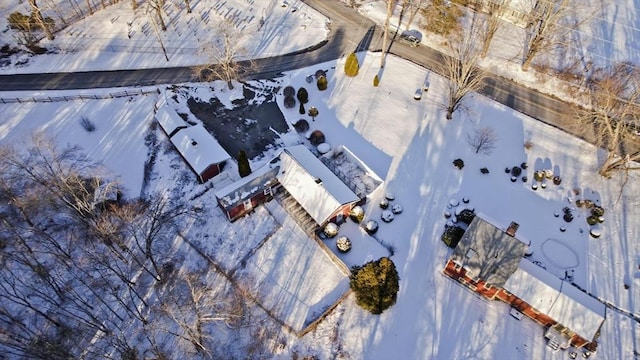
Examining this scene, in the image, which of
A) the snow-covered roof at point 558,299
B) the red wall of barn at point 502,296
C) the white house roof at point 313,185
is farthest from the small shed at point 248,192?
the snow-covered roof at point 558,299

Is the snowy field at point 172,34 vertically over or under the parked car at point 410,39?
over

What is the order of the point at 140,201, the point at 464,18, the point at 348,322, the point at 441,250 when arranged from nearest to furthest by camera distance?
the point at 348,322
the point at 441,250
the point at 140,201
the point at 464,18

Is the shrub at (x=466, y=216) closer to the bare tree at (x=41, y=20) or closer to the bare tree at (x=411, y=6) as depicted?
the bare tree at (x=411, y=6)

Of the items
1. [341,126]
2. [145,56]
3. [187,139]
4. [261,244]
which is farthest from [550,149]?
[145,56]

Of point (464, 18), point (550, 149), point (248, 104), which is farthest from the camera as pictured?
point (464, 18)

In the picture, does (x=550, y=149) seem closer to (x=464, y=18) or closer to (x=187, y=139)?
(x=464, y=18)
